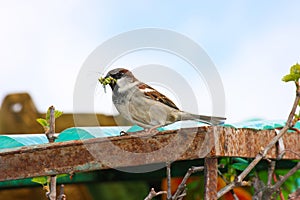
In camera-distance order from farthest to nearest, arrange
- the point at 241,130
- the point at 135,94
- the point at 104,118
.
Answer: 1. the point at 104,118
2. the point at 135,94
3. the point at 241,130

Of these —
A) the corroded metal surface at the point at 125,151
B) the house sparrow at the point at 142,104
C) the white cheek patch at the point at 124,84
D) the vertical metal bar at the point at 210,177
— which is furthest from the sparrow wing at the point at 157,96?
the vertical metal bar at the point at 210,177

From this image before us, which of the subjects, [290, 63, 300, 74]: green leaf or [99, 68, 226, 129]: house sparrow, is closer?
[290, 63, 300, 74]: green leaf

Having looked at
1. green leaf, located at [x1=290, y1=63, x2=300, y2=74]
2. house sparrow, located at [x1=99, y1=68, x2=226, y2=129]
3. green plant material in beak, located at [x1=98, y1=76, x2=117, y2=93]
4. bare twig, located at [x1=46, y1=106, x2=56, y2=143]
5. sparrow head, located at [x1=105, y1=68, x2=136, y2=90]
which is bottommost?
bare twig, located at [x1=46, y1=106, x2=56, y2=143]

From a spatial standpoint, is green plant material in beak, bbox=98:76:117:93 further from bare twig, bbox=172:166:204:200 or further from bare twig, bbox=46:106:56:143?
bare twig, bbox=172:166:204:200

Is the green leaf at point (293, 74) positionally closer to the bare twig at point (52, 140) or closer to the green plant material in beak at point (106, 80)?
the green plant material in beak at point (106, 80)

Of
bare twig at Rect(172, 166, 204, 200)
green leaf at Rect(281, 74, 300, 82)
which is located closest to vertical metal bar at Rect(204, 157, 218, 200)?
bare twig at Rect(172, 166, 204, 200)

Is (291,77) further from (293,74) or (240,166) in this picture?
(240,166)

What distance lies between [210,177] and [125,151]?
396mm

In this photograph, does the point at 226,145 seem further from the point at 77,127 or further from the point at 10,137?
the point at 10,137

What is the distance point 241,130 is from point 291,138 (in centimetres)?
70

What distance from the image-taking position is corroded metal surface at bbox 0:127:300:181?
2.56 meters

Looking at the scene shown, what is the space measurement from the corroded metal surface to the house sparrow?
40cm

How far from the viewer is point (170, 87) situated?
2953mm

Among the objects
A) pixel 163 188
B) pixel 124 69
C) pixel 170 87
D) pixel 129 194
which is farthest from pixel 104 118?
pixel 170 87
